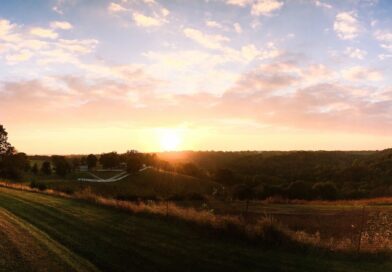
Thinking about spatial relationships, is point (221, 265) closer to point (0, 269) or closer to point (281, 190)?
point (0, 269)

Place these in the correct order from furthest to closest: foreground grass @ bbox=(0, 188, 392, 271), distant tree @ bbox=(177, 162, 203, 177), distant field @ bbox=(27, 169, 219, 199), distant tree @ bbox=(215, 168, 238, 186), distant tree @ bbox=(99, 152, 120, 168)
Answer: distant tree @ bbox=(177, 162, 203, 177) → distant tree @ bbox=(215, 168, 238, 186) → distant tree @ bbox=(99, 152, 120, 168) → distant field @ bbox=(27, 169, 219, 199) → foreground grass @ bbox=(0, 188, 392, 271)

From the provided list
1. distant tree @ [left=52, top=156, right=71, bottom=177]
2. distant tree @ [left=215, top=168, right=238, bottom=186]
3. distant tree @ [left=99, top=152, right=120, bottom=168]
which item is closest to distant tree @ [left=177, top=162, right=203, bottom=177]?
distant tree @ [left=215, top=168, right=238, bottom=186]

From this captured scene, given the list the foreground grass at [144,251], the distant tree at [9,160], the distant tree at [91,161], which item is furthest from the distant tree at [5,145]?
the foreground grass at [144,251]

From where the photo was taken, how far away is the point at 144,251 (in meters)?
15.8

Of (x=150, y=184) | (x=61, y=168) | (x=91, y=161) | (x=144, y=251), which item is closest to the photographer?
(x=144, y=251)

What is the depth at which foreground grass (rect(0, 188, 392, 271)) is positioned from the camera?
1371 centimetres

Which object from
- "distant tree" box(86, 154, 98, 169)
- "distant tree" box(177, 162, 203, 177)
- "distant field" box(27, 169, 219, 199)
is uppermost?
"distant tree" box(86, 154, 98, 169)

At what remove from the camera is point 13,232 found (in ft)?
57.4

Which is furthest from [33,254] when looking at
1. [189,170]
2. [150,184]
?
[189,170]

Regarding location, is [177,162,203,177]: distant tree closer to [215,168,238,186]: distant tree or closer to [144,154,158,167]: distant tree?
[215,168,238,186]: distant tree

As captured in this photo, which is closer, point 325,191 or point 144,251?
point 144,251

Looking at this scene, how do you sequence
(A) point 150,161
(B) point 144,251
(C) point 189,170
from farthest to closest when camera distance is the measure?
(A) point 150,161
(C) point 189,170
(B) point 144,251

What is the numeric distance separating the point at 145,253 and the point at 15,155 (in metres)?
87.3

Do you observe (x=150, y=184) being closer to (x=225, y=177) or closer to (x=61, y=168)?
(x=61, y=168)
